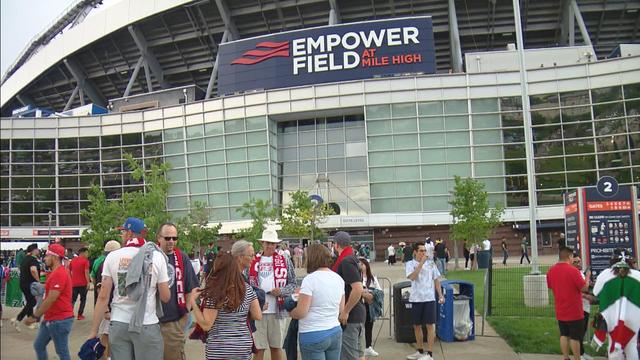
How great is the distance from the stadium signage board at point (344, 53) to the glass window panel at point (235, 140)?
13.8ft

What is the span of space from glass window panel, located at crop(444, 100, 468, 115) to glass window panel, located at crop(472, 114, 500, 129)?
1.06 m

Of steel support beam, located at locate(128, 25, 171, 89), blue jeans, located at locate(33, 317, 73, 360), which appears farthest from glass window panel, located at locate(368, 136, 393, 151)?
blue jeans, located at locate(33, 317, 73, 360)

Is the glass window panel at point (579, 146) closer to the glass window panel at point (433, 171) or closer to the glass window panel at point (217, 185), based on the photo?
the glass window panel at point (433, 171)

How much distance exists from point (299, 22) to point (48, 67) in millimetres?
29592

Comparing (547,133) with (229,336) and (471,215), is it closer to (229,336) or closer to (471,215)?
(471,215)

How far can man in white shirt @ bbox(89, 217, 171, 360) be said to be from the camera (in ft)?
16.3

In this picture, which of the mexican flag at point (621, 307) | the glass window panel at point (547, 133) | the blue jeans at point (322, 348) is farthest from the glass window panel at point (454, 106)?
the blue jeans at point (322, 348)

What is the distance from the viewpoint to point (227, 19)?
166 ft

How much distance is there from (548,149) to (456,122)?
6611 mm

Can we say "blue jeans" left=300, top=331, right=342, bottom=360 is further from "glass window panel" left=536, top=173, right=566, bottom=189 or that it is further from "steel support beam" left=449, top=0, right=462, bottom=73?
"steel support beam" left=449, top=0, right=462, bottom=73

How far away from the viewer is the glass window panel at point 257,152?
43.2 m

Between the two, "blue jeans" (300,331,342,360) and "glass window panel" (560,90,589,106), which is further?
"glass window panel" (560,90,589,106)

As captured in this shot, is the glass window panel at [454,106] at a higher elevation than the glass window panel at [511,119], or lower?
higher

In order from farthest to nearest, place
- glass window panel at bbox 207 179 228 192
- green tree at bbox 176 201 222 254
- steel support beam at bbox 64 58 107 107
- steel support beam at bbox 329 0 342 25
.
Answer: steel support beam at bbox 64 58 107 107 < steel support beam at bbox 329 0 342 25 < glass window panel at bbox 207 179 228 192 < green tree at bbox 176 201 222 254
